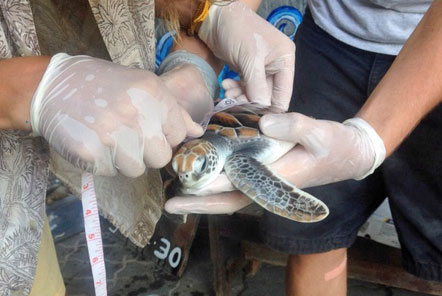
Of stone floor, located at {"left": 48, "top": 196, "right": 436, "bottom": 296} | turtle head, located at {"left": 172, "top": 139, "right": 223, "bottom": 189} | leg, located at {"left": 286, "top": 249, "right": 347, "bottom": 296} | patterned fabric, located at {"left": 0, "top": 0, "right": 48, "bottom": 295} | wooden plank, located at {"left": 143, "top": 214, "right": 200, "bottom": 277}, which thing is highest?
turtle head, located at {"left": 172, "top": 139, "right": 223, "bottom": 189}

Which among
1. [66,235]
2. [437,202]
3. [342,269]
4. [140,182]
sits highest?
[437,202]

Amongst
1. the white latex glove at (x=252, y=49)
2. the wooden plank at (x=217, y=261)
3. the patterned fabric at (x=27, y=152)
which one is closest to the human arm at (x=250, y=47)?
the white latex glove at (x=252, y=49)

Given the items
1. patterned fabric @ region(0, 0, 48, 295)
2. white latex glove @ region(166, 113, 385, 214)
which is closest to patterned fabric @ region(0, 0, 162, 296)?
patterned fabric @ region(0, 0, 48, 295)

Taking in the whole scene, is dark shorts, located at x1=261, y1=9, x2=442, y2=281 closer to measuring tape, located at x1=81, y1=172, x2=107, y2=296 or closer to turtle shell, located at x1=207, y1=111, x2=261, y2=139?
turtle shell, located at x1=207, y1=111, x2=261, y2=139

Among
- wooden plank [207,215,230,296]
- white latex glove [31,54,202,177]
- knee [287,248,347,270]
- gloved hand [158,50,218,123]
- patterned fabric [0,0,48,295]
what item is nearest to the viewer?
white latex glove [31,54,202,177]

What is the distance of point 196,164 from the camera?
2.15ft

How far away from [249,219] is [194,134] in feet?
2.54

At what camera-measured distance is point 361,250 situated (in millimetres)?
1342

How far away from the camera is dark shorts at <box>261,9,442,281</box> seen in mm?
955

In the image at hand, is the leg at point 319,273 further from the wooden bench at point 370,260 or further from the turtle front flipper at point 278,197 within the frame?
the turtle front flipper at point 278,197

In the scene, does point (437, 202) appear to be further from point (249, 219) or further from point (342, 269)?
point (249, 219)

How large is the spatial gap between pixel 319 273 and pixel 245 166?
1.59 feet

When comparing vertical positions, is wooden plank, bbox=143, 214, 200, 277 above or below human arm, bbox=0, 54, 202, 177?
below

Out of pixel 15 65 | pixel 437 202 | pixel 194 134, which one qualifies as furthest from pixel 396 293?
pixel 15 65
